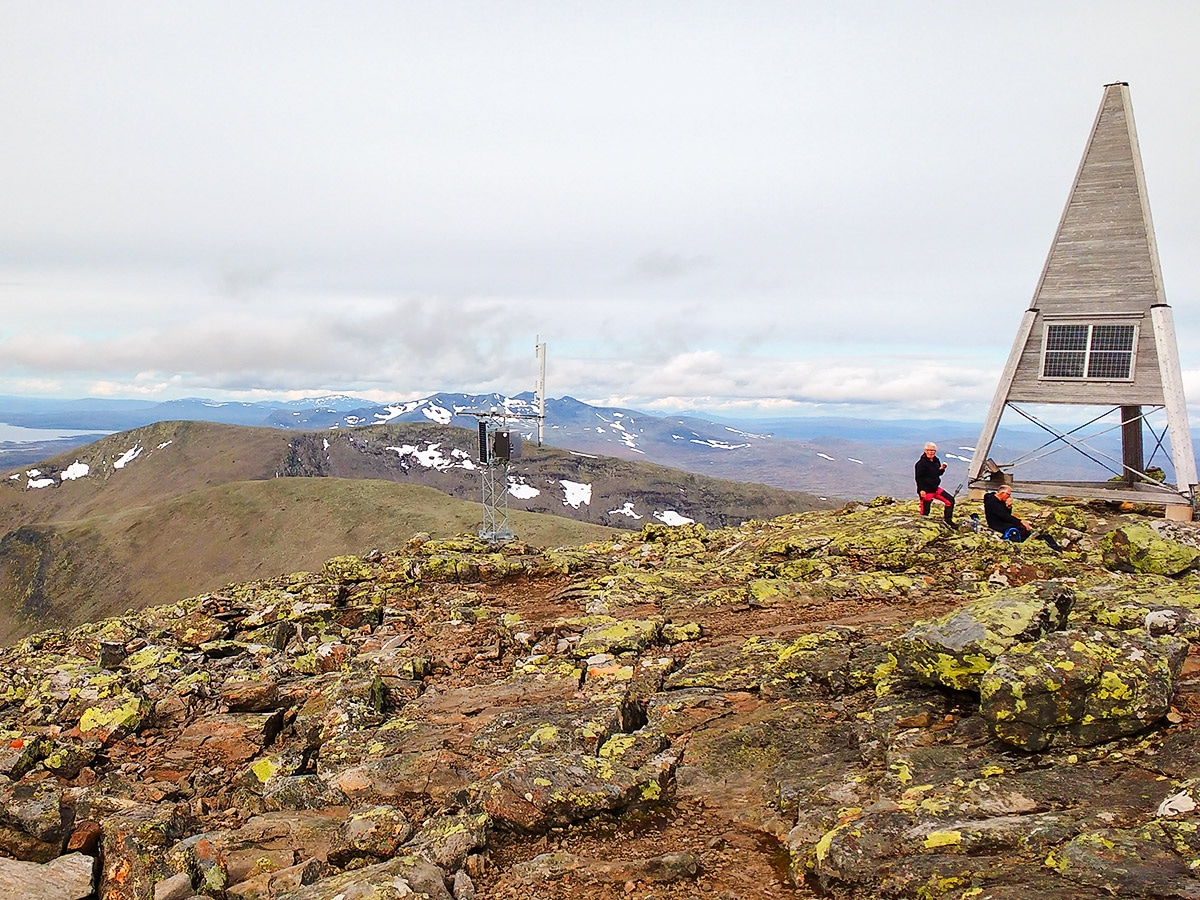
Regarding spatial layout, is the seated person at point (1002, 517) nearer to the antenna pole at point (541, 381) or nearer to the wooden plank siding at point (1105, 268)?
the wooden plank siding at point (1105, 268)

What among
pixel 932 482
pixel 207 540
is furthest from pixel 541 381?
pixel 207 540

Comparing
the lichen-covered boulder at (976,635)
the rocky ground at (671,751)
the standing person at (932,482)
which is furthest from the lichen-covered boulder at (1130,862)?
the standing person at (932,482)

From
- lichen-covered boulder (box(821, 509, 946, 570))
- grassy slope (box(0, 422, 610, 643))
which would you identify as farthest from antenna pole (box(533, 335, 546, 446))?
grassy slope (box(0, 422, 610, 643))

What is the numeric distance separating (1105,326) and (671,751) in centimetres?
2483

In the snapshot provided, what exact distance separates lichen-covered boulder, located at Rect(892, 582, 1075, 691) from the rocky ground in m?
0.05

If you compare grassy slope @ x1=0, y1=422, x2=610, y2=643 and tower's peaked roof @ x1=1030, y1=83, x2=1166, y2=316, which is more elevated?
tower's peaked roof @ x1=1030, y1=83, x2=1166, y2=316

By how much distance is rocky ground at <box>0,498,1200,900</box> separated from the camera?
8148 mm

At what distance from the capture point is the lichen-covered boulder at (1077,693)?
29.0 ft

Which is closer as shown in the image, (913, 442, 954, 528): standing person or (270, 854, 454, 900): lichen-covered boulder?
(270, 854, 454, 900): lichen-covered boulder

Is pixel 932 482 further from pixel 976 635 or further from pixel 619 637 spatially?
pixel 976 635

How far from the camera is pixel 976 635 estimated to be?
10555mm

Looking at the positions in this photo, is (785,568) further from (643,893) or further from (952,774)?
(643,893)

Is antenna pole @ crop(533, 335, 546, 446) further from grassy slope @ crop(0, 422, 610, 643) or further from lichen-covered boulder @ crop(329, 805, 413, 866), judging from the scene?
grassy slope @ crop(0, 422, 610, 643)

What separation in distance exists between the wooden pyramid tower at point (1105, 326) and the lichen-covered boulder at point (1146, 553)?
7.17 metres
